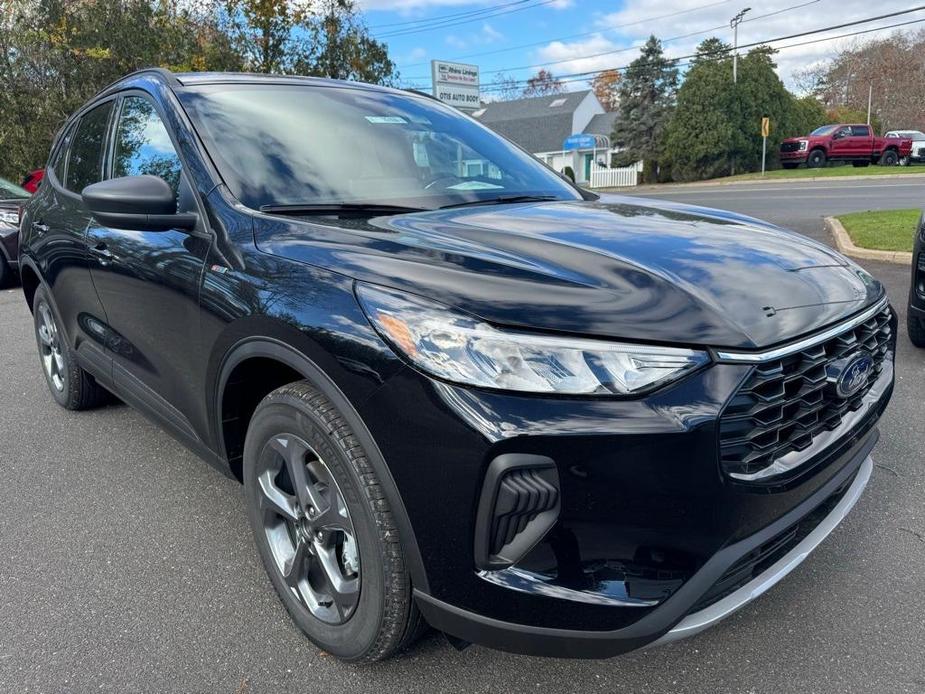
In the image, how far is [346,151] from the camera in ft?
9.11

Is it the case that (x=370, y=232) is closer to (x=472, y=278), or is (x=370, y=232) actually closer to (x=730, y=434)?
(x=472, y=278)

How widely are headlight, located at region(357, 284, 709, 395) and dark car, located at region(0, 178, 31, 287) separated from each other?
9215mm

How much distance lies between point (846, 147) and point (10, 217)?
111 ft

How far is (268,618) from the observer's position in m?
2.35

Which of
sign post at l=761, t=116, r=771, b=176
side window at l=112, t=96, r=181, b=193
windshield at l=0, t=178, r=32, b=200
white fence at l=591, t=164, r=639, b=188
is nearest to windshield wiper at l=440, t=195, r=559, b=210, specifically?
side window at l=112, t=96, r=181, b=193

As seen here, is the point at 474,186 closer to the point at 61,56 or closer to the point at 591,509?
the point at 591,509

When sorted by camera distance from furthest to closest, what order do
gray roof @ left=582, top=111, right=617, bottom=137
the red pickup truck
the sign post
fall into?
gray roof @ left=582, top=111, right=617, bottom=137
the red pickup truck
the sign post

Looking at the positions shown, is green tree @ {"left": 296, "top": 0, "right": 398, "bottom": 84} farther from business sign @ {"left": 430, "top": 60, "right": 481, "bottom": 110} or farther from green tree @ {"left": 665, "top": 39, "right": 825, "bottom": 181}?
green tree @ {"left": 665, "top": 39, "right": 825, "bottom": 181}

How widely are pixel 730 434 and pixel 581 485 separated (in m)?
0.36

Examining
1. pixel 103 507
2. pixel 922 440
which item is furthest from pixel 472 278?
pixel 922 440

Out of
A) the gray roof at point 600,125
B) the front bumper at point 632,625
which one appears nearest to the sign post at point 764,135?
the gray roof at point 600,125

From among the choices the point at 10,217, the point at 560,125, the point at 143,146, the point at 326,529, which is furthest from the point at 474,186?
the point at 560,125

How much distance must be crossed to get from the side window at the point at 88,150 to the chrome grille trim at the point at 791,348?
3.08 meters

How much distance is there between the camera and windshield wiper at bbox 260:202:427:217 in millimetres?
2363
